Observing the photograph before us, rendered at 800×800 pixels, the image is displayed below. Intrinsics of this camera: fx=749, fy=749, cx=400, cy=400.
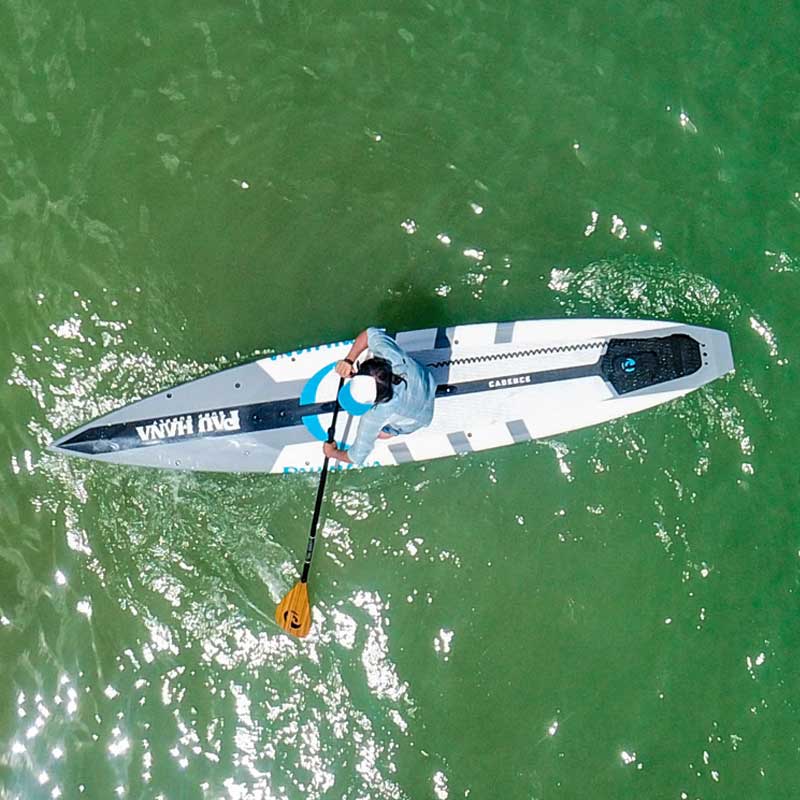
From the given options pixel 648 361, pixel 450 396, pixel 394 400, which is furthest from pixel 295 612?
pixel 648 361

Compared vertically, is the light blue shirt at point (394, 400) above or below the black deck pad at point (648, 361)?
below

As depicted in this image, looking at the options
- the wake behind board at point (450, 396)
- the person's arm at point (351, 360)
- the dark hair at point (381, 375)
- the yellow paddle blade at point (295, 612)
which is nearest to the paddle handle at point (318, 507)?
the yellow paddle blade at point (295, 612)

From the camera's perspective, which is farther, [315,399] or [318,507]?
[315,399]

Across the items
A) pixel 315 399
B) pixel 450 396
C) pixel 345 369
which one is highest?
pixel 315 399

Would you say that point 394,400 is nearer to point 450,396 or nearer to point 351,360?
point 351,360

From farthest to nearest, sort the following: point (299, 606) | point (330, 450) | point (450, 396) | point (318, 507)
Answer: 1. point (450, 396)
2. point (299, 606)
3. point (318, 507)
4. point (330, 450)

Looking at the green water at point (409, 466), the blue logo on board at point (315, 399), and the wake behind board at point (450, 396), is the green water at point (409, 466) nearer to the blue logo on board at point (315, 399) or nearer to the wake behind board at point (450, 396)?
the wake behind board at point (450, 396)
